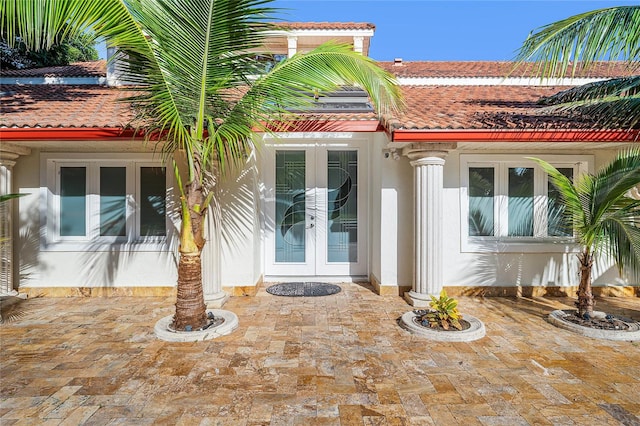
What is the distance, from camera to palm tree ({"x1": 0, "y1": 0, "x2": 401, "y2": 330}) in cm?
450

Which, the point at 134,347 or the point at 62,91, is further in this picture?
the point at 62,91

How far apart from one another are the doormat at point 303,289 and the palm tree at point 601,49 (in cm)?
562

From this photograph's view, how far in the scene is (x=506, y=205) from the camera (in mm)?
7594

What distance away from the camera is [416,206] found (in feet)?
22.3

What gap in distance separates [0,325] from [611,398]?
8667mm

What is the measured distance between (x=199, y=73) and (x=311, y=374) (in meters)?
4.24

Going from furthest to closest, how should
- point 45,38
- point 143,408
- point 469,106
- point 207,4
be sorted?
point 469,106
point 207,4
point 45,38
point 143,408

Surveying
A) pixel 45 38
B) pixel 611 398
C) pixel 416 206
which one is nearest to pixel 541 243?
pixel 416 206

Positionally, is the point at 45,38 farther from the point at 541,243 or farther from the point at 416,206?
the point at 541,243

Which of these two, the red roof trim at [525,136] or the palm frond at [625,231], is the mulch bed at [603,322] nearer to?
the palm frond at [625,231]

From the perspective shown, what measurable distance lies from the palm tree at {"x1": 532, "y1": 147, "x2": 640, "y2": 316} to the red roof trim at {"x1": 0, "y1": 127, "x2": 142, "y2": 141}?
6996 mm

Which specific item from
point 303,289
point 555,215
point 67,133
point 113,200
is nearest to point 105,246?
point 113,200

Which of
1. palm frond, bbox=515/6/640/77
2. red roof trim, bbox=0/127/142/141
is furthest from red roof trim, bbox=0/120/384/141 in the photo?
palm frond, bbox=515/6/640/77

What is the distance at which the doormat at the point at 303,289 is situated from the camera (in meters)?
7.55
